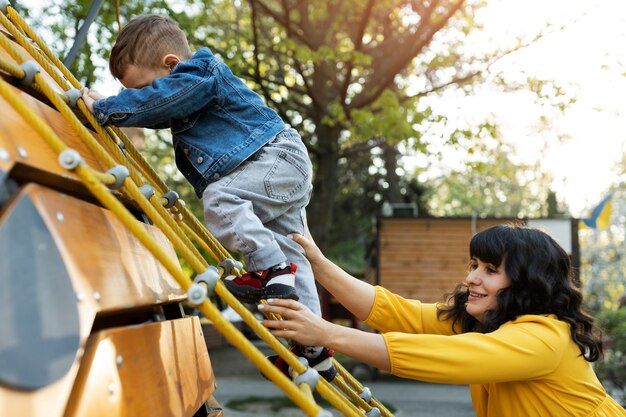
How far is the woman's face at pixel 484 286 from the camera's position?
9.17ft

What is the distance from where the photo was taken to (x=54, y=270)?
150 centimetres

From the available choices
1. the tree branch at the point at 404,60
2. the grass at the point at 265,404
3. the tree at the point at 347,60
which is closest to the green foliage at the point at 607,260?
the tree at the point at 347,60

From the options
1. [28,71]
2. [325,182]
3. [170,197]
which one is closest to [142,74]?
[170,197]

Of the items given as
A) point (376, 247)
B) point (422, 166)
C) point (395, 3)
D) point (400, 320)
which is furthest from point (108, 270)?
point (422, 166)

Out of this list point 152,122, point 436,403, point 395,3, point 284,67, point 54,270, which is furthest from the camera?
point 284,67

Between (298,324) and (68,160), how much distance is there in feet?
3.06

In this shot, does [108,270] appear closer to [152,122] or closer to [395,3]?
[152,122]

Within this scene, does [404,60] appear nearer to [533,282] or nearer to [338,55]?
[338,55]

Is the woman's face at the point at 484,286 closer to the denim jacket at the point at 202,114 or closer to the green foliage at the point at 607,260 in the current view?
the denim jacket at the point at 202,114

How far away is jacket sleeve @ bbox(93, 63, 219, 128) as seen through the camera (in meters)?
2.36

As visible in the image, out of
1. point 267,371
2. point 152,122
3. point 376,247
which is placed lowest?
point 376,247

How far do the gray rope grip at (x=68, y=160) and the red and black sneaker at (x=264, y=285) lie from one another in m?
0.89

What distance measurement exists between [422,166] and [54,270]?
19422mm

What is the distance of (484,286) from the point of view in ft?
9.25
